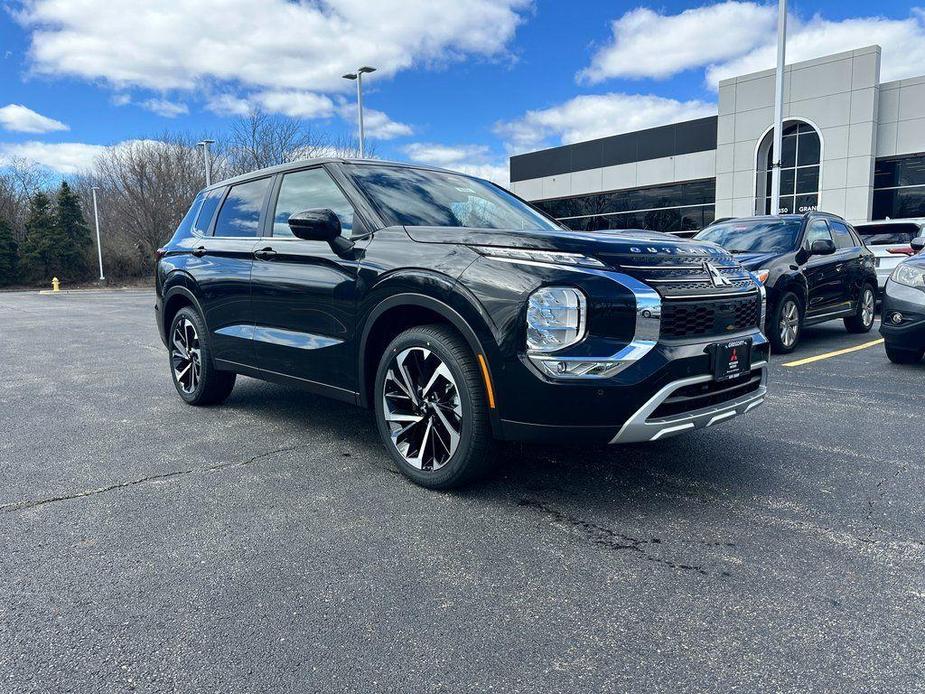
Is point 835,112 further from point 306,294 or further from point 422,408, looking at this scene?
point 422,408

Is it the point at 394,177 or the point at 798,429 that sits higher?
the point at 394,177

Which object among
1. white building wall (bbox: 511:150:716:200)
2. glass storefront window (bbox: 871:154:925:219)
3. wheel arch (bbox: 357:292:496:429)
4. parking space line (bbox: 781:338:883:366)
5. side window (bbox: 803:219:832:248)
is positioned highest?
white building wall (bbox: 511:150:716:200)

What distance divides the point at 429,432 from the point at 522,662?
1589 mm

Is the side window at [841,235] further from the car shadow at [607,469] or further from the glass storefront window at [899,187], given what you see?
the glass storefront window at [899,187]

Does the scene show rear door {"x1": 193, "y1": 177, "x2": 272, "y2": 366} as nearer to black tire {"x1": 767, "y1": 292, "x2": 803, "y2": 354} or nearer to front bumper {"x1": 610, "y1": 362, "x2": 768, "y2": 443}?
front bumper {"x1": 610, "y1": 362, "x2": 768, "y2": 443}

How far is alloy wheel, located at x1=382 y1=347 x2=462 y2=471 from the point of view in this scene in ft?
11.4

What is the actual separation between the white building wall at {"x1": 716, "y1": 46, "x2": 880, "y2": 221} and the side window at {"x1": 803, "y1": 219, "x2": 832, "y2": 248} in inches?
753

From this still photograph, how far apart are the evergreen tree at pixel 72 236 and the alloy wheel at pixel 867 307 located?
1538 inches

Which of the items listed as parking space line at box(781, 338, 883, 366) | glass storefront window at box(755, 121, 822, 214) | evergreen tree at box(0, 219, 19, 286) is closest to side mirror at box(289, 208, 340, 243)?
parking space line at box(781, 338, 883, 366)

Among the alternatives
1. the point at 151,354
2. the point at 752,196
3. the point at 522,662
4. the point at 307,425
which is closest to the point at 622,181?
the point at 752,196

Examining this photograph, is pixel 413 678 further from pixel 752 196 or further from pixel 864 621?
pixel 752 196

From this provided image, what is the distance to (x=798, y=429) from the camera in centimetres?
475

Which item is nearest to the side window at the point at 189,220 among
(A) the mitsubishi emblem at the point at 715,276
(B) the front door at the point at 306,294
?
(B) the front door at the point at 306,294

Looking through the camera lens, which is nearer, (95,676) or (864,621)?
(95,676)
